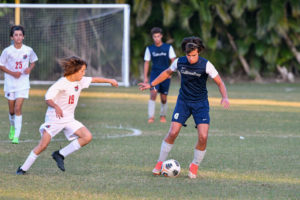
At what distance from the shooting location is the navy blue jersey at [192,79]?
7.95 m

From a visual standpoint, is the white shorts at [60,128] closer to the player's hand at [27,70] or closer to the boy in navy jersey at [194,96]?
the boy in navy jersey at [194,96]

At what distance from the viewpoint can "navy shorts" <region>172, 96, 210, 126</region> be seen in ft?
26.1

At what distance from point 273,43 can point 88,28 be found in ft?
28.6

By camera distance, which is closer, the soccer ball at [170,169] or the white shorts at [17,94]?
the soccer ball at [170,169]

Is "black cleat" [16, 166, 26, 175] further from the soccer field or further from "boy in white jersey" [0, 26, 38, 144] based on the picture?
"boy in white jersey" [0, 26, 38, 144]

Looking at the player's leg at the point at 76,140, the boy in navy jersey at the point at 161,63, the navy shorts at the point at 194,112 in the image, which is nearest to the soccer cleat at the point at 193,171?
the navy shorts at the point at 194,112

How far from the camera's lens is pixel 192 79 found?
8.02m

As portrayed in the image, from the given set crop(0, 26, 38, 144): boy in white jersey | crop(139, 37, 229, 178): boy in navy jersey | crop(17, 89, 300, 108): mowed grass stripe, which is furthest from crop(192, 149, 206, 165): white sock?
crop(17, 89, 300, 108): mowed grass stripe

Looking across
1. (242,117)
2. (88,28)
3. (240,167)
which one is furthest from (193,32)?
(240,167)

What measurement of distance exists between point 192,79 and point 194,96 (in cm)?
21

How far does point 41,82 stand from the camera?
2498 cm

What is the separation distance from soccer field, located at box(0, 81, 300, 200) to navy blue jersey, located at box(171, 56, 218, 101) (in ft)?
3.17

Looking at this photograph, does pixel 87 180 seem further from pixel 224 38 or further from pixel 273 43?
pixel 224 38

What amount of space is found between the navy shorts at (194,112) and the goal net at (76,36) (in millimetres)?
16331
